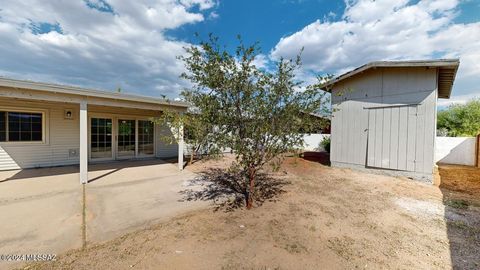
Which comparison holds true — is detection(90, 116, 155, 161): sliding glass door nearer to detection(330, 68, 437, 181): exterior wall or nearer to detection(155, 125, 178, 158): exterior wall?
detection(155, 125, 178, 158): exterior wall

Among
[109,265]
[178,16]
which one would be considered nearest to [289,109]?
[109,265]

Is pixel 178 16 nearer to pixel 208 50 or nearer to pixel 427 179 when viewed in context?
pixel 208 50

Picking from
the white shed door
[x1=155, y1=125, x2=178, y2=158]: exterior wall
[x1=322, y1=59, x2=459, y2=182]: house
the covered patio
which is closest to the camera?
the covered patio

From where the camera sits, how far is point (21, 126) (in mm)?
6809

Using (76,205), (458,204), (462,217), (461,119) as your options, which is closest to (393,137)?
(458,204)

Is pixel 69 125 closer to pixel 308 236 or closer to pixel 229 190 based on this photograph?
pixel 229 190

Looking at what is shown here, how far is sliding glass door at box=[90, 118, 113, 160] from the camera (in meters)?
8.16

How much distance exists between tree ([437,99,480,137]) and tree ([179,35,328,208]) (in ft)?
58.2

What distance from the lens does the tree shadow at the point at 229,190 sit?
4.25 m

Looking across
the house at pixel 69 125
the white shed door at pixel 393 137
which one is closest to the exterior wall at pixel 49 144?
the house at pixel 69 125

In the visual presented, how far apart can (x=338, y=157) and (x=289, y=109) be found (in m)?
6.07

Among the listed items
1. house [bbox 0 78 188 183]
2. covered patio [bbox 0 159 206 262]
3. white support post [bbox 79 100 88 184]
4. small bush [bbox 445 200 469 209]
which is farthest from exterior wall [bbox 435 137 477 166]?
white support post [bbox 79 100 88 184]

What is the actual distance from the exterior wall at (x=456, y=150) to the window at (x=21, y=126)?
17569 millimetres

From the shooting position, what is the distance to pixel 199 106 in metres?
3.39
